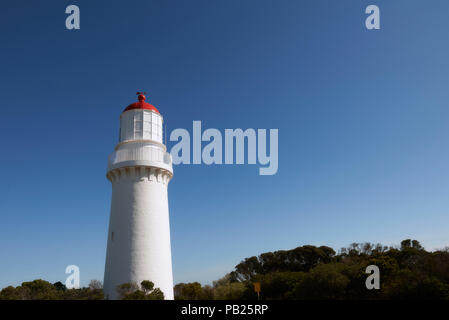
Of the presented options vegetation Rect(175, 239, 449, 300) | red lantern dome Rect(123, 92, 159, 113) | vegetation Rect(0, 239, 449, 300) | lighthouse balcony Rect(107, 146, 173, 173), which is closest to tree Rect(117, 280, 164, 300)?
vegetation Rect(0, 239, 449, 300)

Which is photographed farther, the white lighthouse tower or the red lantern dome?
the red lantern dome

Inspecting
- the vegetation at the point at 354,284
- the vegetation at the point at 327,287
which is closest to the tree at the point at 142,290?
the vegetation at the point at 327,287

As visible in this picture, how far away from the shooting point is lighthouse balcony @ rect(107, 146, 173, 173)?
20.1 metres

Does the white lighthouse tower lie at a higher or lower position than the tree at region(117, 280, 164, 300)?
higher

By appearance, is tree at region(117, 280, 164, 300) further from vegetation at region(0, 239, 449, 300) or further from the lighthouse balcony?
the lighthouse balcony

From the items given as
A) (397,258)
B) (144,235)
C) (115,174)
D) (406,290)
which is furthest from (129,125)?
(397,258)

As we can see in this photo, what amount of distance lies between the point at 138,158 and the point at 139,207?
2927 millimetres

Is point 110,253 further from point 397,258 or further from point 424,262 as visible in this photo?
point 397,258

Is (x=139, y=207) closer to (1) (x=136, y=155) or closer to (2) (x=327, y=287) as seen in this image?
(1) (x=136, y=155)

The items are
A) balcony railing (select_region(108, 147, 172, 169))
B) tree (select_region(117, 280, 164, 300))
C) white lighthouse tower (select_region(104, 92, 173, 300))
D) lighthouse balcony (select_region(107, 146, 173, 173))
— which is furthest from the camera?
balcony railing (select_region(108, 147, 172, 169))

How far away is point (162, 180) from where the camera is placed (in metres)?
21.2

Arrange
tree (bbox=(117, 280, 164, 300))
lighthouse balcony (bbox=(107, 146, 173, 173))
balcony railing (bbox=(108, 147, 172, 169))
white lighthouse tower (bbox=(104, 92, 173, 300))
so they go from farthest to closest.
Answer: balcony railing (bbox=(108, 147, 172, 169)) → lighthouse balcony (bbox=(107, 146, 173, 173)) → white lighthouse tower (bbox=(104, 92, 173, 300)) → tree (bbox=(117, 280, 164, 300))

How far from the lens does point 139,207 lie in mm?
19719
